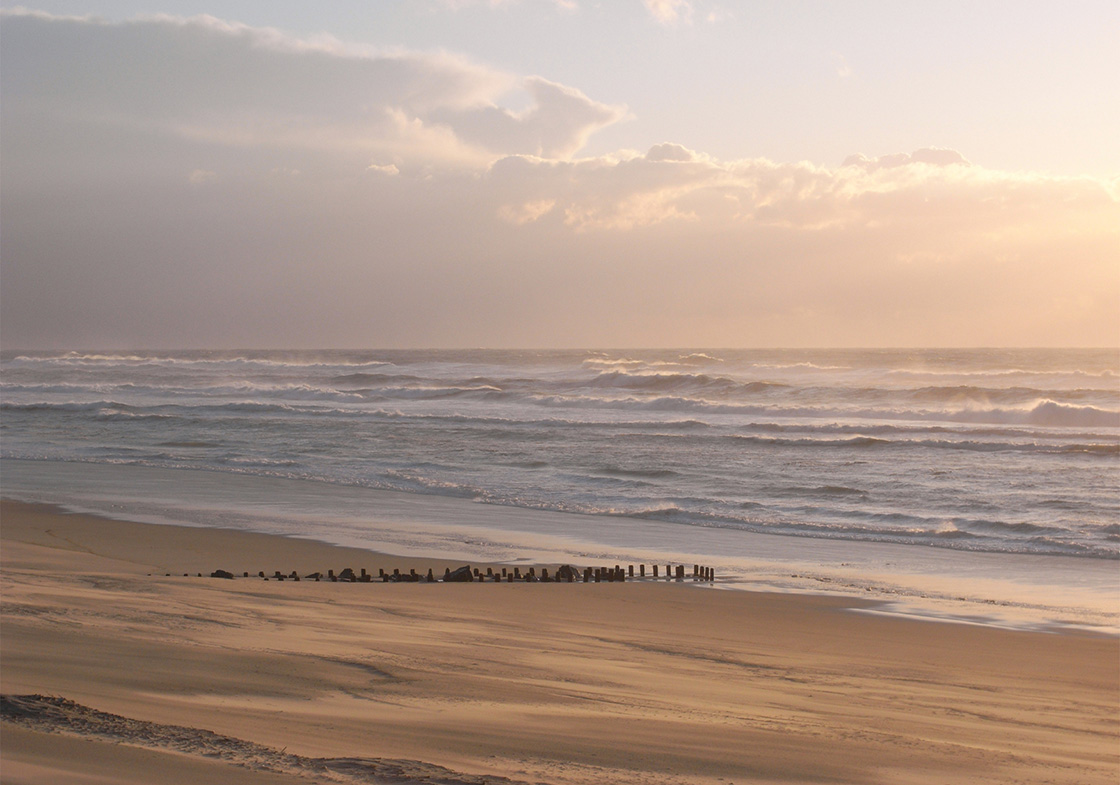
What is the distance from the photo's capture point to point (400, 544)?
555 inches

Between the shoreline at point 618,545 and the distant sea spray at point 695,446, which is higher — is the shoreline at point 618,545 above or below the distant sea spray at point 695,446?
below

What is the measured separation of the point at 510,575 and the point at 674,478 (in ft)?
37.9

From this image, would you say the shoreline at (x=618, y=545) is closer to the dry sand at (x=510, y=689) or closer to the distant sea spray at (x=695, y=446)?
the distant sea spray at (x=695, y=446)

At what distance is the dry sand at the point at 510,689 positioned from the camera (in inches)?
140

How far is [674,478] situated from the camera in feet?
72.4

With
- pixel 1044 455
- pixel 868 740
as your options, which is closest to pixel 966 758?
pixel 868 740

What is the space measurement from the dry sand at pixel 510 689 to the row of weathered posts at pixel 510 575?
21.9 inches

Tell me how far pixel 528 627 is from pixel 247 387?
54208mm

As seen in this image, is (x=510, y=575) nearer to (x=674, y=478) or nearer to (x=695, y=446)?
(x=674, y=478)

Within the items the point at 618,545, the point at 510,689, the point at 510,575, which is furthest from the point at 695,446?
the point at 510,689

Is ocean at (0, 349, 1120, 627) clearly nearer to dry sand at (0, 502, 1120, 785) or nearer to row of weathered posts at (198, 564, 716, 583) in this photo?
row of weathered posts at (198, 564, 716, 583)

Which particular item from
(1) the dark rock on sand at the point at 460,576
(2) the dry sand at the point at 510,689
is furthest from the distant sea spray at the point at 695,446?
(2) the dry sand at the point at 510,689

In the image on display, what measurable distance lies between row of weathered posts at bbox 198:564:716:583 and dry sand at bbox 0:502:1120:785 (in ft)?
1.82

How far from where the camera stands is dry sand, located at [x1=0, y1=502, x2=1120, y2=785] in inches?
140
